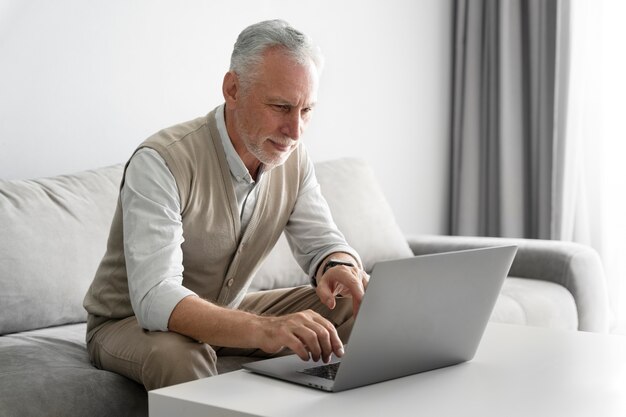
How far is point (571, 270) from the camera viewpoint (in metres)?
2.93

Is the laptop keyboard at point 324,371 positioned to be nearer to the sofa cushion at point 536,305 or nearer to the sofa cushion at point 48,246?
the sofa cushion at point 48,246

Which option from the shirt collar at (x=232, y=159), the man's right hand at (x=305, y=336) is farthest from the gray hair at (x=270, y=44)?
the man's right hand at (x=305, y=336)

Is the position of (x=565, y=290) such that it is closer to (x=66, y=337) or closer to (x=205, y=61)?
(x=205, y=61)

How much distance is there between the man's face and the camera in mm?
1709

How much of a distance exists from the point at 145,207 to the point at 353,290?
0.43 m

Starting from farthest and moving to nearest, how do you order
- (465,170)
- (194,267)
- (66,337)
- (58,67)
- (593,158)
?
(465,170)
(593,158)
(58,67)
(66,337)
(194,267)

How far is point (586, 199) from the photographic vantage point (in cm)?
388

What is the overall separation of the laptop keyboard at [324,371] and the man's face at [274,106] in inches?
21.3

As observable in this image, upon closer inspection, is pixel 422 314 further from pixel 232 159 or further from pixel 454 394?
pixel 232 159

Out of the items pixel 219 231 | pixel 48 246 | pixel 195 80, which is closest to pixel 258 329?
pixel 219 231

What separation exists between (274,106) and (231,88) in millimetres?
117

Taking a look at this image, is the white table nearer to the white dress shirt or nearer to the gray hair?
the white dress shirt

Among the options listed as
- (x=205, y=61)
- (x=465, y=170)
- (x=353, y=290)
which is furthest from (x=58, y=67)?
(x=465, y=170)

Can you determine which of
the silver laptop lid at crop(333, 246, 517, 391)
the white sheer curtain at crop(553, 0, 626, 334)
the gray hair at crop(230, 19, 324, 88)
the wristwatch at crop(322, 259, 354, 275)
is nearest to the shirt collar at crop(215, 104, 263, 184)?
the gray hair at crop(230, 19, 324, 88)
